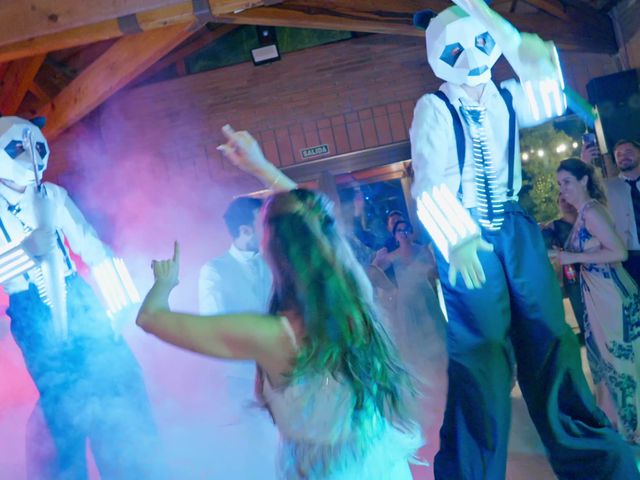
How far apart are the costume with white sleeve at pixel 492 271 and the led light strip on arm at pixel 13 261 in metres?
1.32

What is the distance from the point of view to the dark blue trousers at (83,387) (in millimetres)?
2170

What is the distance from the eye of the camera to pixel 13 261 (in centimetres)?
205

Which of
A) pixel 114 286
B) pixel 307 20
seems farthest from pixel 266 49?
pixel 114 286

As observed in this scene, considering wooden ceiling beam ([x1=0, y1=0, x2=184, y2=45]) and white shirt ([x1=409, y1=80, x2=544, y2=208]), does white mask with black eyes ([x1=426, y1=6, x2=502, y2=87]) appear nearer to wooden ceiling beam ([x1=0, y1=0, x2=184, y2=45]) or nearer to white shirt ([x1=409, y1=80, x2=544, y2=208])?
white shirt ([x1=409, y1=80, x2=544, y2=208])

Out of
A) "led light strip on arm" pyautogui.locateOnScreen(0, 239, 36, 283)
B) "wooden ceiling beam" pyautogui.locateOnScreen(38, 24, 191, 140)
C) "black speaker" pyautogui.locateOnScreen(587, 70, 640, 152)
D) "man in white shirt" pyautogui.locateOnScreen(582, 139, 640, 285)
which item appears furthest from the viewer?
"black speaker" pyautogui.locateOnScreen(587, 70, 640, 152)

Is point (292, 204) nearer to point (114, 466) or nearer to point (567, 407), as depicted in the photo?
point (567, 407)

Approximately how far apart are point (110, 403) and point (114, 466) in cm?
25

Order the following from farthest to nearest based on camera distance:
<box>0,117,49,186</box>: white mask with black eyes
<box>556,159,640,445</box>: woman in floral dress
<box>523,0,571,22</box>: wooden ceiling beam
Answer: <box>523,0,571,22</box>: wooden ceiling beam
<box>556,159,640,445</box>: woman in floral dress
<box>0,117,49,186</box>: white mask with black eyes

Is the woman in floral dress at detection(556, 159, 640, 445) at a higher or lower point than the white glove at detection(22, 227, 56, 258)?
lower

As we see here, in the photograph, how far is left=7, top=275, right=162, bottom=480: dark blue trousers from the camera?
7.12 ft

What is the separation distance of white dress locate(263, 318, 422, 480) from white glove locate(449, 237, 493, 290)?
0.51 meters

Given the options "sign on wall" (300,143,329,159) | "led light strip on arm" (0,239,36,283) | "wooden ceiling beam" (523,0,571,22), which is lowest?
"led light strip on arm" (0,239,36,283)

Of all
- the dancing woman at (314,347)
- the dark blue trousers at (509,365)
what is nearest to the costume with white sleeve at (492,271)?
the dark blue trousers at (509,365)

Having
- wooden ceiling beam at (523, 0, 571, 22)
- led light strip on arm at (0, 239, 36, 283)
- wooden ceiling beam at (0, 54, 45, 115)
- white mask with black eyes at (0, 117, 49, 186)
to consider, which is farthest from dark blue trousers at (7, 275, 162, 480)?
wooden ceiling beam at (523, 0, 571, 22)
